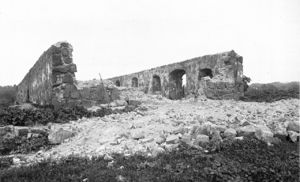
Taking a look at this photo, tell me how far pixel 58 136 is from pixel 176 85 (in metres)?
13.9

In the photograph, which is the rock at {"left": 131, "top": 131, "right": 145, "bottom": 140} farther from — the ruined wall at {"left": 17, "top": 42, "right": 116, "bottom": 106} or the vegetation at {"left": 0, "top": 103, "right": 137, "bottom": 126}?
the ruined wall at {"left": 17, "top": 42, "right": 116, "bottom": 106}

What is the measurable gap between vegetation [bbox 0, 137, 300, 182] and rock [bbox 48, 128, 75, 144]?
176cm

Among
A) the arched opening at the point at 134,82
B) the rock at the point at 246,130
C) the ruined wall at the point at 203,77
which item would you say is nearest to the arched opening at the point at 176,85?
the ruined wall at the point at 203,77

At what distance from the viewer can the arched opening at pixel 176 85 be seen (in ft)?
62.7

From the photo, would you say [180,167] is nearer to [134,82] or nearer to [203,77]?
[203,77]

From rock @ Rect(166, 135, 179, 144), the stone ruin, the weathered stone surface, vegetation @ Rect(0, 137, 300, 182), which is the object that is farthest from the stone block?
rock @ Rect(166, 135, 179, 144)

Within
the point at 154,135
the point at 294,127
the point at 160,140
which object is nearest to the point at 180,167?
the point at 160,140

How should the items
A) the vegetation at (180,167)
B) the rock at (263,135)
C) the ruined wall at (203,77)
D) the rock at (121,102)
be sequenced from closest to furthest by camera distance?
the vegetation at (180,167)
the rock at (263,135)
the rock at (121,102)
the ruined wall at (203,77)

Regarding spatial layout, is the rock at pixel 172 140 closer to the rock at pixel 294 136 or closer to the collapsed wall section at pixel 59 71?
the rock at pixel 294 136

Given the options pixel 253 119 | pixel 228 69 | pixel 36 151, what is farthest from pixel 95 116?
pixel 228 69

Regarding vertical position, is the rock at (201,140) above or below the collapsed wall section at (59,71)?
below

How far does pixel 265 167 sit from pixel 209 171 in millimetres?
1028

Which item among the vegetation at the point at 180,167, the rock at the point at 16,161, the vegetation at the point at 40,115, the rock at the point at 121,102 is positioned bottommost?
the rock at the point at 16,161

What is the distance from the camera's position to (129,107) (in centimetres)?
1056
